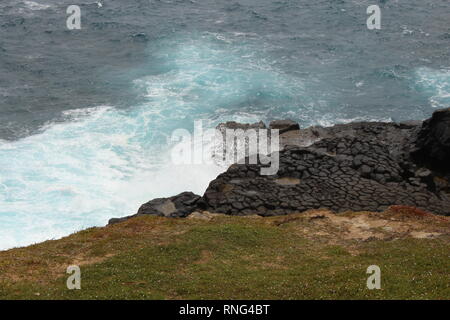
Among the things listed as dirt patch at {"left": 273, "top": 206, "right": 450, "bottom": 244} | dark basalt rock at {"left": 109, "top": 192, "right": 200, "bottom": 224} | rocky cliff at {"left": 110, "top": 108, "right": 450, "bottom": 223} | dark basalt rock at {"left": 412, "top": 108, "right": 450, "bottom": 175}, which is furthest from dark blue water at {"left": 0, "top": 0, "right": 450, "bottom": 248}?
dark basalt rock at {"left": 412, "top": 108, "right": 450, "bottom": 175}

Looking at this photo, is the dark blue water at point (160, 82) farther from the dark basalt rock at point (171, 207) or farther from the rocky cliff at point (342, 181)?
the rocky cliff at point (342, 181)

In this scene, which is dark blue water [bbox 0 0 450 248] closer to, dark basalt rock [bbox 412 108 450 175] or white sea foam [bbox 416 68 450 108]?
white sea foam [bbox 416 68 450 108]

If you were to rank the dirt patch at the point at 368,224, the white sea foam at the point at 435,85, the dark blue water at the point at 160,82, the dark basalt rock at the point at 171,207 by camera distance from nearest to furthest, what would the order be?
the dirt patch at the point at 368,224 → the dark basalt rock at the point at 171,207 → the dark blue water at the point at 160,82 → the white sea foam at the point at 435,85

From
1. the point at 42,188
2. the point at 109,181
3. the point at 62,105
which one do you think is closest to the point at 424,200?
the point at 109,181

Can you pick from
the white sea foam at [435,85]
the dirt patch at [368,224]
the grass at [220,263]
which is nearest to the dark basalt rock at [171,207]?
the grass at [220,263]

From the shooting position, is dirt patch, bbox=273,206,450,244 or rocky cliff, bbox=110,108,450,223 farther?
rocky cliff, bbox=110,108,450,223

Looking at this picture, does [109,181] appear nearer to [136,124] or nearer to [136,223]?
[136,124]
